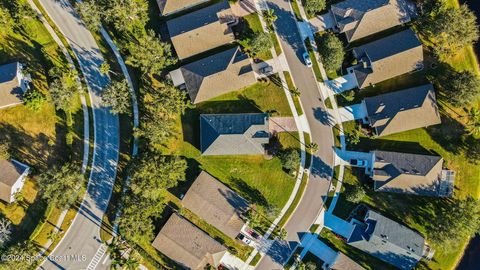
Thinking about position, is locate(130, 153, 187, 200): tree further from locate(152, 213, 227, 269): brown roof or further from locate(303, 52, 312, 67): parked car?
locate(303, 52, 312, 67): parked car

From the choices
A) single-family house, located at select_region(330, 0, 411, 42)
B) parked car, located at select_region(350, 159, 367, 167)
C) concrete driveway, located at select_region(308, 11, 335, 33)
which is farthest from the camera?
concrete driveway, located at select_region(308, 11, 335, 33)

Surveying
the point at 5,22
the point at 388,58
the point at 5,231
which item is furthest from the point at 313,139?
the point at 5,22

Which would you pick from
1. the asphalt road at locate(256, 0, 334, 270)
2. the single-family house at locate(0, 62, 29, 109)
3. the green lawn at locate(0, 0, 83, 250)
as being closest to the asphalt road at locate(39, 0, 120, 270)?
the green lawn at locate(0, 0, 83, 250)

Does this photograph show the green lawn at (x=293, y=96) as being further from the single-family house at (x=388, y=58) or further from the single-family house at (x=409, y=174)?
the single-family house at (x=409, y=174)

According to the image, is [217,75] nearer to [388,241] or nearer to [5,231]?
[388,241]

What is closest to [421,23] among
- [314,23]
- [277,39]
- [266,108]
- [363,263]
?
[314,23]

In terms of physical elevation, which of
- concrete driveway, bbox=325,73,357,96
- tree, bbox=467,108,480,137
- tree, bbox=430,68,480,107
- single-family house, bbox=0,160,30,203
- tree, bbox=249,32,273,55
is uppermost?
tree, bbox=430,68,480,107
